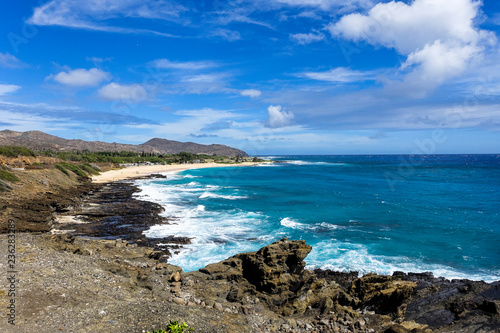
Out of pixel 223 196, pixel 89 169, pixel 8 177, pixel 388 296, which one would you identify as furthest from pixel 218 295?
pixel 89 169

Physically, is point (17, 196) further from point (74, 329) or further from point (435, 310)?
point (435, 310)

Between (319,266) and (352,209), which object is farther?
(352,209)

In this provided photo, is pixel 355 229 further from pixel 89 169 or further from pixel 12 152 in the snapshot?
pixel 89 169

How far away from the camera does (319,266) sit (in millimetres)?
16906

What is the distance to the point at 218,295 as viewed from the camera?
39.9ft

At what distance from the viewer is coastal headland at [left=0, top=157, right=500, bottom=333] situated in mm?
8625

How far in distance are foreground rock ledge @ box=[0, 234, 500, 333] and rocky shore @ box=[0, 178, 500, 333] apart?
4cm

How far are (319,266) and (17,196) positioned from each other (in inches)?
1221

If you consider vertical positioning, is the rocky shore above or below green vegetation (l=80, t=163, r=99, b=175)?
below

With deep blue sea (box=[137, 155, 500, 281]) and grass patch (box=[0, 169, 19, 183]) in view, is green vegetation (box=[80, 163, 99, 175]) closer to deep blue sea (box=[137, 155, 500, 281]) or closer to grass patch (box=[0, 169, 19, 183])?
grass patch (box=[0, 169, 19, 183])

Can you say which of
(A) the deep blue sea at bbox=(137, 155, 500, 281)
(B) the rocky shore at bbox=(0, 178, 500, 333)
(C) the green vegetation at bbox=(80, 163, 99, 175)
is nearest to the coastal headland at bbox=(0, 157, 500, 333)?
(B) the rocky shore at bbox=(0, 178, 500, 333)

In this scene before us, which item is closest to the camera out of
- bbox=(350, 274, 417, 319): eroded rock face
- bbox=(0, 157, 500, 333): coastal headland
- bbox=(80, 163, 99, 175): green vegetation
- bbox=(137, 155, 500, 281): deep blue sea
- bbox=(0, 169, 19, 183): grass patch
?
bbox=(0, 157, 500, 333): coastal headland

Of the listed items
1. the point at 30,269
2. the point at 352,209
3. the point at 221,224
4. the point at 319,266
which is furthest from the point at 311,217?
the point at 30,269

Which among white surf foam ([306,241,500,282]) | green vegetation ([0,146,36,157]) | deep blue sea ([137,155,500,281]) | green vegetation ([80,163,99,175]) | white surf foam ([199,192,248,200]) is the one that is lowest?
white surf foam ([306,241,500,282])
